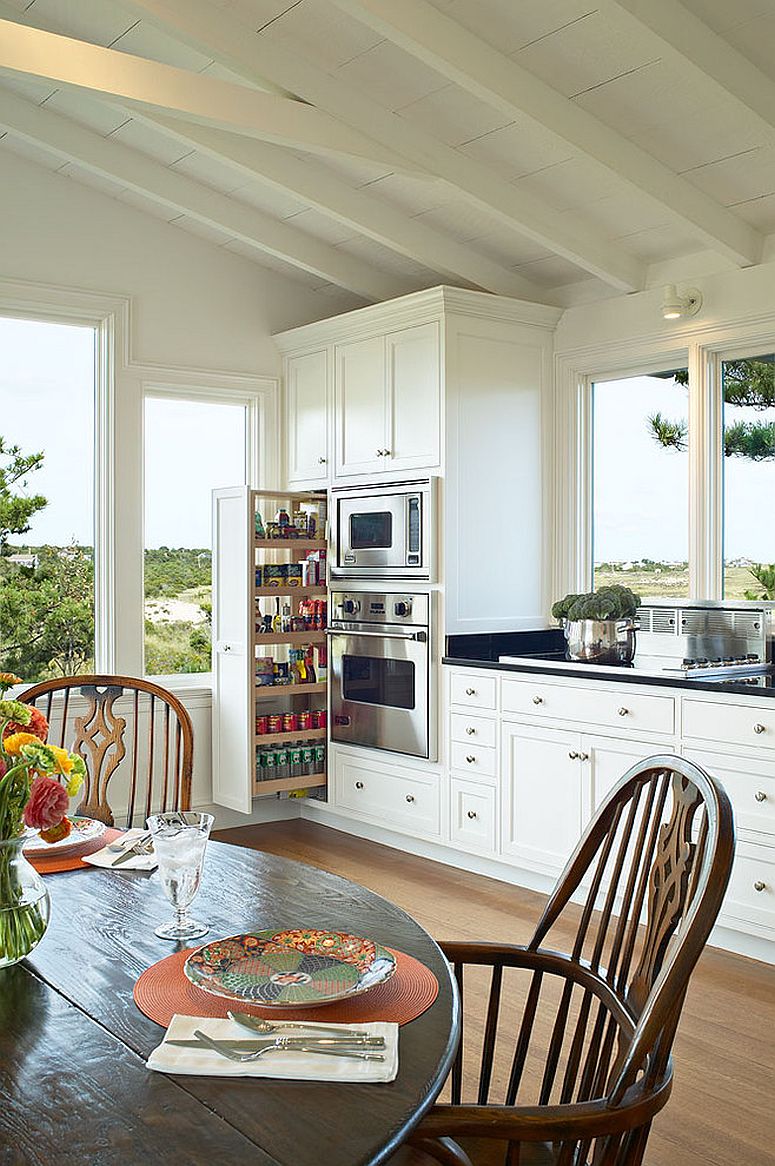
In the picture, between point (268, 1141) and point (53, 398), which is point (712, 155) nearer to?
point (53, 398)

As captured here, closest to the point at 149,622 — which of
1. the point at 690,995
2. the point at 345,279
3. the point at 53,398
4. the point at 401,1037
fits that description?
the point at 53,398

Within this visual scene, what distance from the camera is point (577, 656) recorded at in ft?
13.8

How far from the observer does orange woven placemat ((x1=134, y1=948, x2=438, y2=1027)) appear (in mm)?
1357

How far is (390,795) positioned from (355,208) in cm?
246

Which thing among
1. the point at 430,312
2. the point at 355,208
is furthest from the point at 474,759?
the point at 355,208

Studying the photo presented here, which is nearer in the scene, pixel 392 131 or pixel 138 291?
pixel 392 131

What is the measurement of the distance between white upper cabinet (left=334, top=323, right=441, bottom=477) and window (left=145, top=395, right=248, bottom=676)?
0.68m

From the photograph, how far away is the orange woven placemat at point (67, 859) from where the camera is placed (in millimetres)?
1990

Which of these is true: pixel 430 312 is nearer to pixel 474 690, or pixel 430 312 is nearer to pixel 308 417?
pixel 308 417

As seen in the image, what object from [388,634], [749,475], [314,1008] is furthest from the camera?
[388,634]

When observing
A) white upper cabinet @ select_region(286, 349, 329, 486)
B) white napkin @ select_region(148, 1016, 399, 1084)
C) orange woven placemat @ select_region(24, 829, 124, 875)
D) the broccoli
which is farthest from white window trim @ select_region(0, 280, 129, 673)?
white napkin @ select_region(148, 1016, 399, 1084)

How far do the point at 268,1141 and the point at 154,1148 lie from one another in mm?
109

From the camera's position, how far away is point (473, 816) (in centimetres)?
443

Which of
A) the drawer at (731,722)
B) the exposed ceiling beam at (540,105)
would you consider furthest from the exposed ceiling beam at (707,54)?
the drawer at (731,722)
